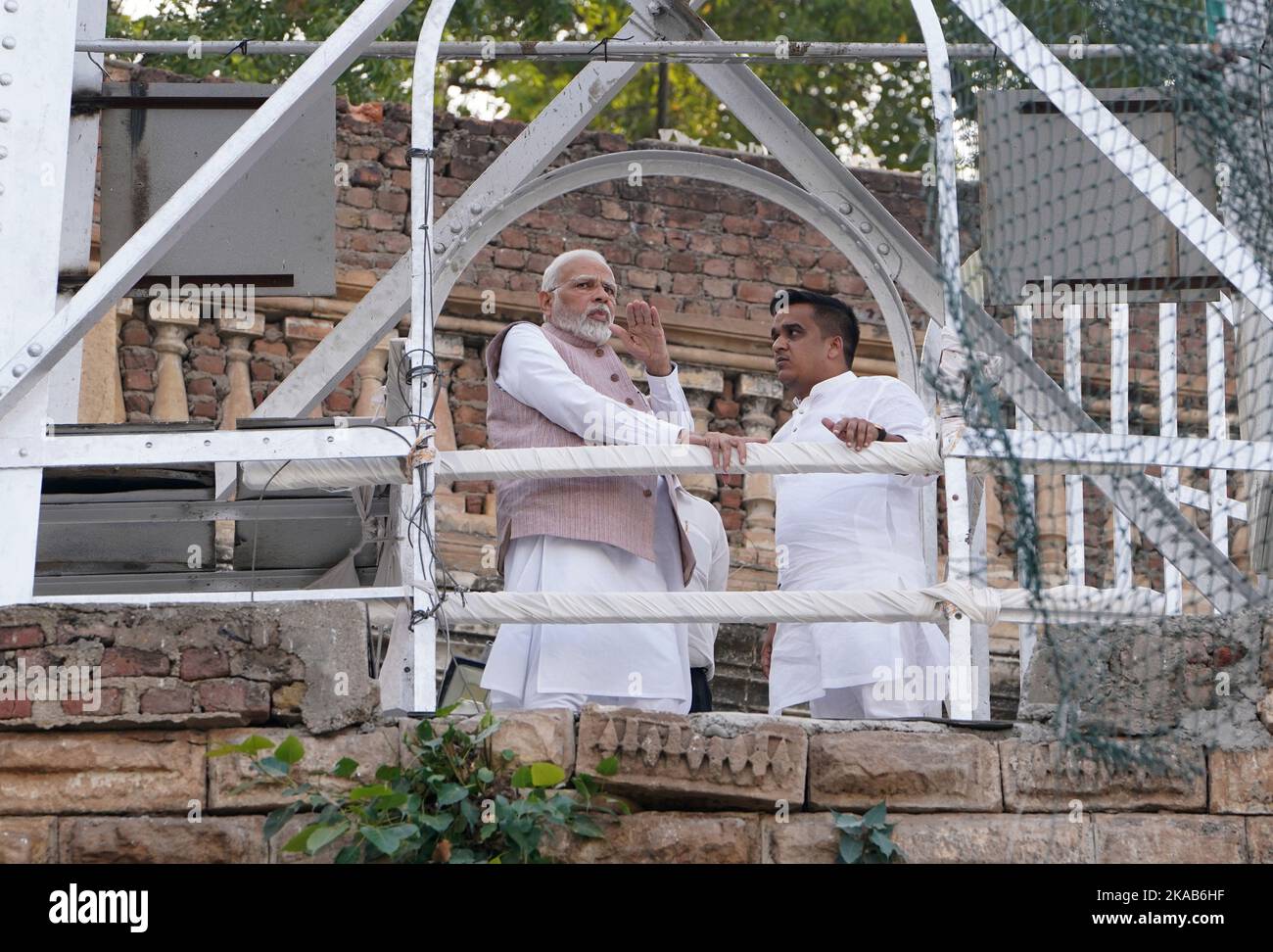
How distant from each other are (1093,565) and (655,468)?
462 cm

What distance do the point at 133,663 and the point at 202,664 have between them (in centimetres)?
15

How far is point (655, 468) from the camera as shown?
5.29 meters

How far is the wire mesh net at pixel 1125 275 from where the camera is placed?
5.29 meters

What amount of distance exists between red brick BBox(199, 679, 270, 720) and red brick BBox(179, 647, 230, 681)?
18 mm

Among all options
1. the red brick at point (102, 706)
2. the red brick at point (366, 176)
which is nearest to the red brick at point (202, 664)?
the red brick at point (102, 706)

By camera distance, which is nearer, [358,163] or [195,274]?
[195,274]

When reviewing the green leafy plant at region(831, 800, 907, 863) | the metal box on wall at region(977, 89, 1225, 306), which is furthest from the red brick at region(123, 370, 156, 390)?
the green leafy plant at region(831, 800, 907, 863)

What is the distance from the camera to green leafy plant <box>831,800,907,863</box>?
5.06 metres

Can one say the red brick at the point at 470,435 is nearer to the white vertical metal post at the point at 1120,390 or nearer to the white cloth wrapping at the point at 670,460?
the white vertical metal post at the point at 1120,390

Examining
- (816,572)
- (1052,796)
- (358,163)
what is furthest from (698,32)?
(358,163)

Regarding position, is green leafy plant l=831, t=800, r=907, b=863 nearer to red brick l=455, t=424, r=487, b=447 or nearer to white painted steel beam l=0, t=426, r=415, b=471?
white painted steel beam l=0, t=426, r=415, b=471

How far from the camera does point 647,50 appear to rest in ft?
20.7

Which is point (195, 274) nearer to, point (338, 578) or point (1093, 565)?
point (338, 578)

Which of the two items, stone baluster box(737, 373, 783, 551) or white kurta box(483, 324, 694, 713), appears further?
stone baluster box(737, 373, 783, 551)
